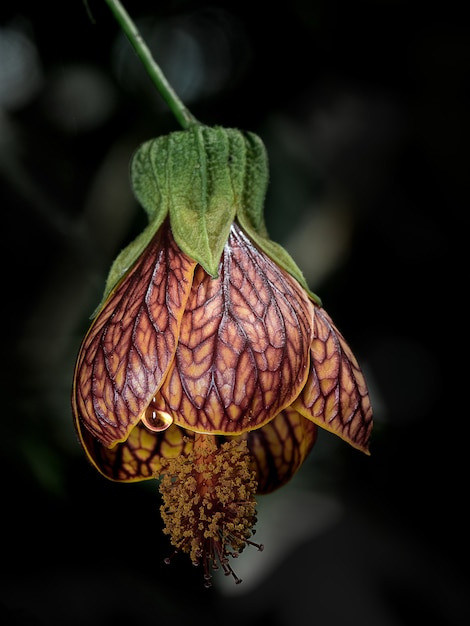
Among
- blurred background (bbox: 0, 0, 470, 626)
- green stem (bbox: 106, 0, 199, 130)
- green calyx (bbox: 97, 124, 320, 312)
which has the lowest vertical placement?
blurred background (bbox: 0, 0, 470, 626)

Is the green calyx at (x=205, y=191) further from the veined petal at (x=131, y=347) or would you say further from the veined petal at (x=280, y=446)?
the veined petal at (x=280, y=446)

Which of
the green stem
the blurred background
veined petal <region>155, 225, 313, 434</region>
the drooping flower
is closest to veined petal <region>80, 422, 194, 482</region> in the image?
the drooping flower

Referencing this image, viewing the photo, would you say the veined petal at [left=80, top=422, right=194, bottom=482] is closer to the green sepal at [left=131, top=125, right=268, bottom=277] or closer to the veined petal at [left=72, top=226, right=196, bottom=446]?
the veined petal at [left=72, top=226, right=196, bottom=446]

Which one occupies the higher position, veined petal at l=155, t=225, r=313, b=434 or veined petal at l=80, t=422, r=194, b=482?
veined petal at l=155, t=225, r=313, b=434

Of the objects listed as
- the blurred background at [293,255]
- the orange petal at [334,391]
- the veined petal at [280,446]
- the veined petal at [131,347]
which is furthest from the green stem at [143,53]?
the blurred background at [293,255]

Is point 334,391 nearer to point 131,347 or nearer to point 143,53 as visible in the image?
point 131,347

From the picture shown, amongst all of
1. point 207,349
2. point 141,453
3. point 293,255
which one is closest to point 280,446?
point 141,453

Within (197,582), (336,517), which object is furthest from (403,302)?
(197,582)
